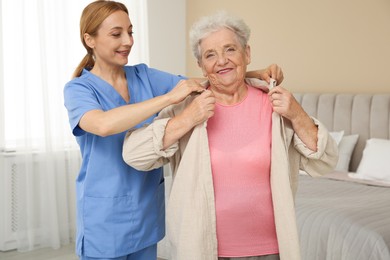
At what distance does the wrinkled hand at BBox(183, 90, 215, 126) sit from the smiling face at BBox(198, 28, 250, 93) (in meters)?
0.12

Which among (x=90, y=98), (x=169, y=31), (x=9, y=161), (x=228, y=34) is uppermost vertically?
(x=169, y=31)

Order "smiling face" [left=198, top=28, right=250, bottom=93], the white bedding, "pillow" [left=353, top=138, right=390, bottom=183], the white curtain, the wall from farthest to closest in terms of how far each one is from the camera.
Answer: the wall
the white curtain
"pillow" [left=353, top=138, right=390, bottom=183]
the white bedding
"smiling face" [left=198, top=28, right=250, bottom=93]

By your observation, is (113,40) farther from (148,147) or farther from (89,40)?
(148,147)

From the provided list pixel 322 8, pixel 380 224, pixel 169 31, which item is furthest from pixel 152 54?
pixel 380 224

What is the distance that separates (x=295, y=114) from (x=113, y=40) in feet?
2.16

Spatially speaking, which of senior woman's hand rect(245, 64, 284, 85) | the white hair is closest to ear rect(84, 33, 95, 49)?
the white hair

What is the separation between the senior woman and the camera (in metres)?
1.69

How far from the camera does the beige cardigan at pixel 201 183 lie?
1.69 metres

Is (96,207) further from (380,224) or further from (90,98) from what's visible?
(380,224)

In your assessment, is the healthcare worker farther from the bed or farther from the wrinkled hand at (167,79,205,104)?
the bed

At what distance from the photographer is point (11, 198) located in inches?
165

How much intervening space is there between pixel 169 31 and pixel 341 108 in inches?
73.6

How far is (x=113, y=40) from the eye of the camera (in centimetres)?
190

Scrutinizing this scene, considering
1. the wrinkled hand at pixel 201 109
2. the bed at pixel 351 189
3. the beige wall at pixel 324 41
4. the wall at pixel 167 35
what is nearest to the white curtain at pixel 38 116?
the wall at pixel 167 35
